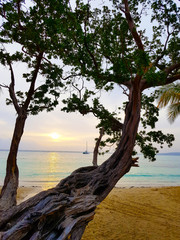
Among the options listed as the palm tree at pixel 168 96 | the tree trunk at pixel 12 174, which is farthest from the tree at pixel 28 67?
the palm tree at pixel 168 96

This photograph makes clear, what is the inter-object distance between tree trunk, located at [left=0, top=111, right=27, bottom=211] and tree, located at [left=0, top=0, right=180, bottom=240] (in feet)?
11.2

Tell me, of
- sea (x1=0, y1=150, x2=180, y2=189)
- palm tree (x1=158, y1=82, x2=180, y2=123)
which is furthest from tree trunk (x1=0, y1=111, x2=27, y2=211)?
sea (x1=0, y1=150, x2=180, y2=189)

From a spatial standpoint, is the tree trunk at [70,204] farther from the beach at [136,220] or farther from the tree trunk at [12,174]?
the tree trunk at [12,174]

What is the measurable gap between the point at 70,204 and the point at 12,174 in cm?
468

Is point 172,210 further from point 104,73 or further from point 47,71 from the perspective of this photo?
point 47,71

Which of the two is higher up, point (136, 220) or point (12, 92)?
point (12, 92)

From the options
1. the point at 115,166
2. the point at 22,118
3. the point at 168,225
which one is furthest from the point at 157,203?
the point at 22,118

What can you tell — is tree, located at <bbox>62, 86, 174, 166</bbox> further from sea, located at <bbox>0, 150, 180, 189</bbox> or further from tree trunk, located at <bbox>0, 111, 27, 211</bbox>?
sea, located at <bbox>0, 150, 180, 189</bbox>

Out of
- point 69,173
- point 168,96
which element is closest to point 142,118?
point 168,96

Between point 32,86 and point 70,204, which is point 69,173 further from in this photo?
point 70,204

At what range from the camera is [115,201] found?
34.8ft

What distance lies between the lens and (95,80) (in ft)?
16.8

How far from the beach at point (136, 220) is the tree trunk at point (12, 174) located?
3106mm

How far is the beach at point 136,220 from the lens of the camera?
6.04 m
